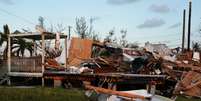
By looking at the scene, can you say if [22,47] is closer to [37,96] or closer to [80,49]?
[80,49]

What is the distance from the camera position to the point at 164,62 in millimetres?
26281

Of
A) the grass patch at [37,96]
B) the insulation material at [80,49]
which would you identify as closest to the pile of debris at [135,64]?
the insulation material at [80,49]

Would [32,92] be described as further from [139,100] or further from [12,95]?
[139,100]

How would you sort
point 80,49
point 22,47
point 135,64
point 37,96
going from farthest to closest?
point 22,47 → point 80,49 → point 135,64 → point 37,96

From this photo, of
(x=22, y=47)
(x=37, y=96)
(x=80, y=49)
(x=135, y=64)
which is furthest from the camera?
(x=22, y=47)

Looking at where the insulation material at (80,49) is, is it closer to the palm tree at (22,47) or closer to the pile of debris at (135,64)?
the pile of debris at (135,64)

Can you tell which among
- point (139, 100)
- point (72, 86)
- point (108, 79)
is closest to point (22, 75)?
point (72, 86)

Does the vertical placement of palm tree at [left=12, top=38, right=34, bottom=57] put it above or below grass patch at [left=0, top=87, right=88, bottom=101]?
above

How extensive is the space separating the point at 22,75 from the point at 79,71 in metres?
3.40

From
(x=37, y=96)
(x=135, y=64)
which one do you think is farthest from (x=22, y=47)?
(x=37, y=96)

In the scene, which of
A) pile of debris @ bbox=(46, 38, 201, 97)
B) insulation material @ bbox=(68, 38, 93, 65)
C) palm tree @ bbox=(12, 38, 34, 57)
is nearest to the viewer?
pile of debris @ bbox=(46, 38, 201, 97)

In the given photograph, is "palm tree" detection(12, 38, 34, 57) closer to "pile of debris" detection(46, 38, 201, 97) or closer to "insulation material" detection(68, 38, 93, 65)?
"insulation material" detection(68, 38, 93, 65)

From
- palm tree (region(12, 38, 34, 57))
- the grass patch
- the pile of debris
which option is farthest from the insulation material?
the grass patch

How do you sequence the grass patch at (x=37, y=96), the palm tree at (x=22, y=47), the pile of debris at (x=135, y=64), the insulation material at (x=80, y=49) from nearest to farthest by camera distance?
the grass patch at (x=37, y=96), the pile of debris at (x=135, y=64), the insulation material at (x=80, y=49), the palm tree at (x=22, y=47)
